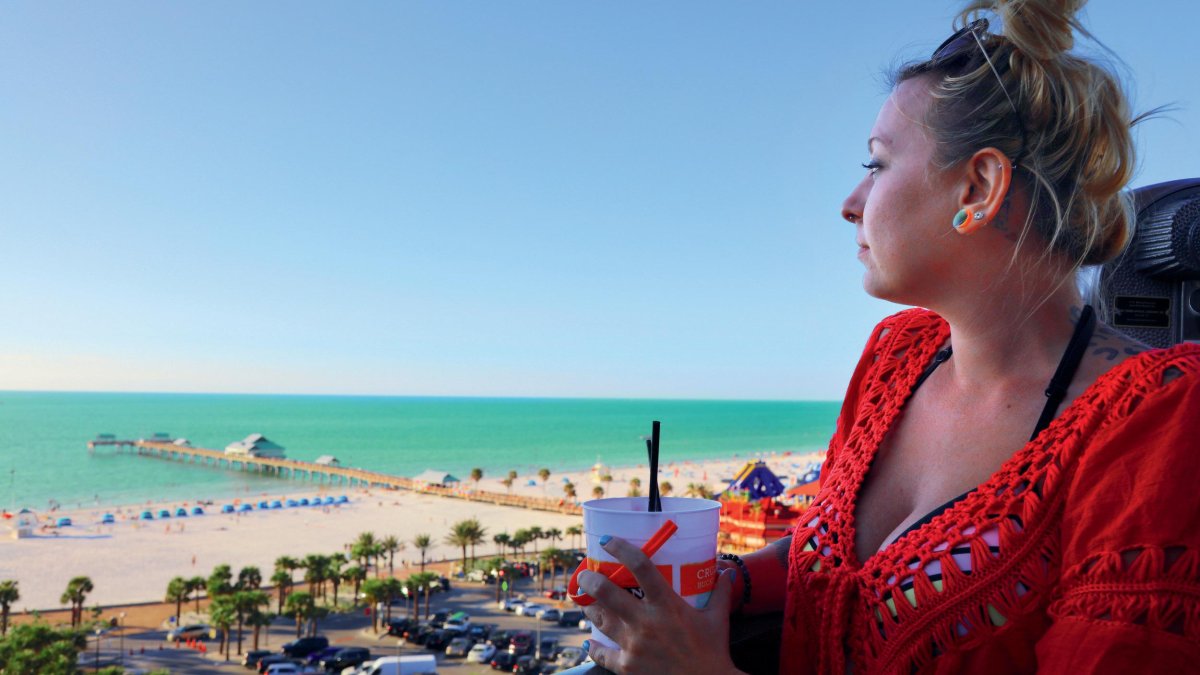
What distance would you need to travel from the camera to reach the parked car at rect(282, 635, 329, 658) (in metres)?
12.0

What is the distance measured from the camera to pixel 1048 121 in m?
0.75

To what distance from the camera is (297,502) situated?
27938 millimetres

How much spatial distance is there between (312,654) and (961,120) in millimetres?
12967

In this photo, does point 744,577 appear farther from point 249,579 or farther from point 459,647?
Result: point 249,579

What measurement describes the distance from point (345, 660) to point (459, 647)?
168cm

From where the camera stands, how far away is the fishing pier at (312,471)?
2781cm

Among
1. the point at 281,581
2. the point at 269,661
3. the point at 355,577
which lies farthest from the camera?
the point at 355,577

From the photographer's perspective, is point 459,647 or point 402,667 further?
point 459,647

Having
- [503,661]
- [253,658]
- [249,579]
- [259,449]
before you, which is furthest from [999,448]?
[259,449]

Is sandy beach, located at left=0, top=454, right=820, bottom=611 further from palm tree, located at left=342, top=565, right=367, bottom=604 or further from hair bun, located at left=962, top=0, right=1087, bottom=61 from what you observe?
hair bun, located at left=962, top=0, right=1087, bottom=61

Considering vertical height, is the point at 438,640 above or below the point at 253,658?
above

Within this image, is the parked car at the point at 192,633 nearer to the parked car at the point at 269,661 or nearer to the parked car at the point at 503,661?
the parked car at the point at 269,661

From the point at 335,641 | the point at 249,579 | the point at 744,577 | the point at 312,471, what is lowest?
the point at 312,471

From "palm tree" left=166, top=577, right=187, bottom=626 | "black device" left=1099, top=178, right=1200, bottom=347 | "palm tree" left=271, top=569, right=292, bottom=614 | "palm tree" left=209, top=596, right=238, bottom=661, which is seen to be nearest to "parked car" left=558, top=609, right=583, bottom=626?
"palm tree" left=271, top=569, right=292, bottom=614
